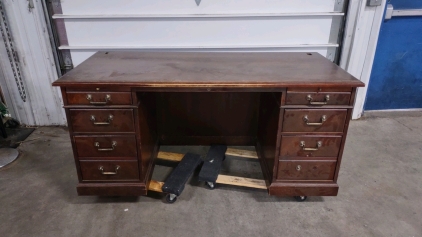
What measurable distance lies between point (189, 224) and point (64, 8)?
1735 millimetres

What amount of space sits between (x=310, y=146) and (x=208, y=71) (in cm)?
67

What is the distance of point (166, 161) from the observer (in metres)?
2.02

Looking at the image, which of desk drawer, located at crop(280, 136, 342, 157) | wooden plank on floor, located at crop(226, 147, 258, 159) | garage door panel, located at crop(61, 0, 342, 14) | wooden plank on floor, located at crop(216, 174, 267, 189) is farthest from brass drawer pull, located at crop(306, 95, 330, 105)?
garage door panel, located at crop(61, 0, 342, 14)

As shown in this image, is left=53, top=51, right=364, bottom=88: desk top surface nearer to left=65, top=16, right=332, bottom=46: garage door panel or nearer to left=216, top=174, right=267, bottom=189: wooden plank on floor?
left=65, top=16, right=332, bottom=46: garage door panel

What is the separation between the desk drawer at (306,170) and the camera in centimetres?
153

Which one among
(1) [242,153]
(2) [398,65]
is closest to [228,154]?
(1) [242,153]

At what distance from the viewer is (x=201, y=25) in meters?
2.11

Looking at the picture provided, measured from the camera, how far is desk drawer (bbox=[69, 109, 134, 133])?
54.5 inches

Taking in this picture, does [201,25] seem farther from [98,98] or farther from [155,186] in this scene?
[155,186]

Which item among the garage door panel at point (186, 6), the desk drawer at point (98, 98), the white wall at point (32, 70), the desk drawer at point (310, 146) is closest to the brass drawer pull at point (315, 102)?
the desk drawer at point (310, 146)

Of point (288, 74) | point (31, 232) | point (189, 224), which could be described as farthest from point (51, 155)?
point (288, 74)

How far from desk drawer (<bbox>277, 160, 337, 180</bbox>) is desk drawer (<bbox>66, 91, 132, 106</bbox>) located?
875 mm

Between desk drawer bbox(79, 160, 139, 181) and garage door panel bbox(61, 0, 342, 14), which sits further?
garage door panel bbox(61, 0, 342, 14)

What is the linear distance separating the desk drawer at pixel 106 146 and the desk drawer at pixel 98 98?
0.19 metres
